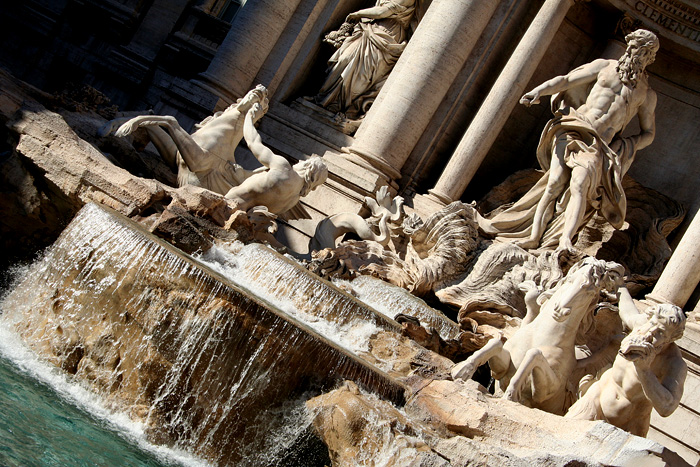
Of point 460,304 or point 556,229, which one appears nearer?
point 460,304

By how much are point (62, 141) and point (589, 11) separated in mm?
8938

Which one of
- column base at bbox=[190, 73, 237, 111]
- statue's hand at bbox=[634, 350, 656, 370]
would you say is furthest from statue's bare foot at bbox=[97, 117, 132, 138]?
statue's hand at bbox=[634, 350, 656, 370]

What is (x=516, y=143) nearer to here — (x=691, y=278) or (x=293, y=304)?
(x=691, y=278)

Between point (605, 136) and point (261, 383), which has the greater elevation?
point (605, 136)

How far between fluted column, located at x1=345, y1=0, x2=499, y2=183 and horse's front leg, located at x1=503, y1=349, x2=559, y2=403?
5614 millimetres

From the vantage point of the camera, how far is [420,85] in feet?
37.7

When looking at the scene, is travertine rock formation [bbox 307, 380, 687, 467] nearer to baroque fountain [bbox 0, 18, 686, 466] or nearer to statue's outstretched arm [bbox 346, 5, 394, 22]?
baroque fountain [bbox 0, 18, 686, 466]

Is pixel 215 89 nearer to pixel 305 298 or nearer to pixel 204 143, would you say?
pixel 204 143

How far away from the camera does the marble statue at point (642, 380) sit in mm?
5684

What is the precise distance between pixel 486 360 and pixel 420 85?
20.1ft

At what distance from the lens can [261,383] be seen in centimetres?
555

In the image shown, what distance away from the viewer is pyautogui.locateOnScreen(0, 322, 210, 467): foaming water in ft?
14.6

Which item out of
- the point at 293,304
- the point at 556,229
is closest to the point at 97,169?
the point at 293,304

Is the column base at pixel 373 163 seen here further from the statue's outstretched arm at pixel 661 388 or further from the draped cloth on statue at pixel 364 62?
the statue's outstretched arm at pixel 661 388
